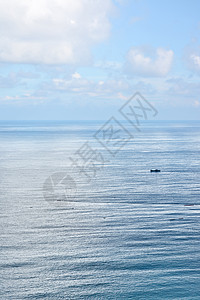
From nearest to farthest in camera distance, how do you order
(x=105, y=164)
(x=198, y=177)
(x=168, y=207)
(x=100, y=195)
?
(x=168, y=207), (x=100, y=195), (x=198, y=177), (x=105, y=164)

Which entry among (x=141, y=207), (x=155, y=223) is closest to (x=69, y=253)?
(x=155, y=223)

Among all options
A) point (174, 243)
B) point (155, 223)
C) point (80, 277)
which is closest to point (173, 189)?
point (155, 223)

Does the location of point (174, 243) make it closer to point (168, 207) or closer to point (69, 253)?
point (69, 253)

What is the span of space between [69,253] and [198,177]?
62.9 m

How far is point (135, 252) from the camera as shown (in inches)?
2249

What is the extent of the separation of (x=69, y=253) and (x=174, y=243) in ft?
48.7

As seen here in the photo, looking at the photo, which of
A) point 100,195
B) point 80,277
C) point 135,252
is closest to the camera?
point 80,277

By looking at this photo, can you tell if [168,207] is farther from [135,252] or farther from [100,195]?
[135,252]

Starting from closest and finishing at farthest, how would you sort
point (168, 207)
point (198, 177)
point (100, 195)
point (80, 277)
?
1. point (80, 277)
2. point (168, 207)
3. point (100, 195)
4. point (198, 177)

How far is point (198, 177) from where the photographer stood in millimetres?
112062

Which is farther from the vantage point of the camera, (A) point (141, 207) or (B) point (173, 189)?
(B) point (173, 189)

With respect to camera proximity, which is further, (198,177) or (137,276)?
(198,177)

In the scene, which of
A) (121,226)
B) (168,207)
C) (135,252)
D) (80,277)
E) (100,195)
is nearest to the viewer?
(80,277)

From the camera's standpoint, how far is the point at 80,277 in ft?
164
